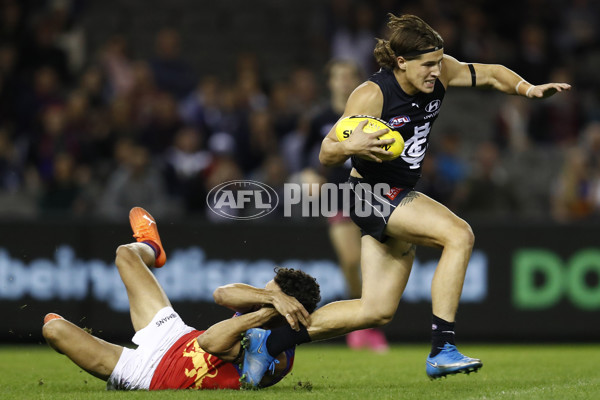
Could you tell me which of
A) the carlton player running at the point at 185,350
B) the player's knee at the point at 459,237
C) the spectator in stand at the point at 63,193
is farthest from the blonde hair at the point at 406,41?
the spectator in stand at the point at 63,193

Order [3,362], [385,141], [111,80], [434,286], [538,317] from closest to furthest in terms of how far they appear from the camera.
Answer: [385,141] < [434,286] < [3,362] < [538,317] < [111,80]

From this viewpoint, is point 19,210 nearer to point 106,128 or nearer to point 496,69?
point 106,128

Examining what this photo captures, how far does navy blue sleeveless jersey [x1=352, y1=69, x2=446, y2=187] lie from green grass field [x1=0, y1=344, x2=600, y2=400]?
1.47 meters

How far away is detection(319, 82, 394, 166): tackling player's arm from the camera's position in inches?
245

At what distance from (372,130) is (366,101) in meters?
0.39

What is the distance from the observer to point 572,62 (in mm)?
15734

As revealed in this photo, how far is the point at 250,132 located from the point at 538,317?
4.49 metres

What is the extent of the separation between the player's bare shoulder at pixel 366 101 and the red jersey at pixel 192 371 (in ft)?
6.09

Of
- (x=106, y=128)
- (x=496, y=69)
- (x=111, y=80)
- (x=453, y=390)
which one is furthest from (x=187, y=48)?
(x=453, y=390)

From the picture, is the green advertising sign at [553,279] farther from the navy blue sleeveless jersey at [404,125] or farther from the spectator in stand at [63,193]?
the spectator in stand at [63,193]

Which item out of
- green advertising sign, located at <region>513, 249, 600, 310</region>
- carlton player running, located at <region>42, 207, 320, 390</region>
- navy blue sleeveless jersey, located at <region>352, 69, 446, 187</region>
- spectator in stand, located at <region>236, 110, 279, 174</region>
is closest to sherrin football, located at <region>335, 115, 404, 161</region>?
navy blue sleeveless jersey, located at <region>352, 69, 446, 187</region>

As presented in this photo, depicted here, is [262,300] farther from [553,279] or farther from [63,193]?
[63,193]

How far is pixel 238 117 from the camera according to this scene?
13609mm

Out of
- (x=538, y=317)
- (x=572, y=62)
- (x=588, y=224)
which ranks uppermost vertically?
(x=572, y=62)
